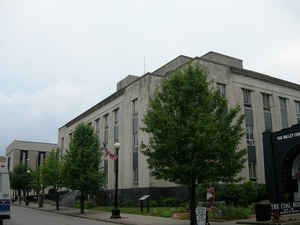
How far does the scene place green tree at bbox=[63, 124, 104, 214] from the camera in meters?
29.7

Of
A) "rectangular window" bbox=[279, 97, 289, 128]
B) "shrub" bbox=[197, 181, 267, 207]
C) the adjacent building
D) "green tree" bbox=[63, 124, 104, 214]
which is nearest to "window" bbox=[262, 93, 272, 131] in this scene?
"rectangular window" bbox=[279, 97, 289, 128]

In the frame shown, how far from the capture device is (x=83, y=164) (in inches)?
1193

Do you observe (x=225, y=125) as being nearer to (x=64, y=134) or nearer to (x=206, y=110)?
(x=206, y=110)

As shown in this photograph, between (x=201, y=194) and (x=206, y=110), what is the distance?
10.8 metres

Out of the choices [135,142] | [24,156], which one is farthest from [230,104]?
[24,156]

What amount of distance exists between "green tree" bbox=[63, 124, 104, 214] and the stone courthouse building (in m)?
5.63

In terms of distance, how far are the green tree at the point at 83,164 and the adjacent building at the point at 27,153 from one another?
61622 mm

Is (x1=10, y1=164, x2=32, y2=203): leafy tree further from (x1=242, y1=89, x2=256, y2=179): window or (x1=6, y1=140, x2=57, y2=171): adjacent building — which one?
(x1=242, y1=89, x2=256, y2=179): window

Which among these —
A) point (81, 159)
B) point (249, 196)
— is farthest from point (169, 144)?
point (81, 159)

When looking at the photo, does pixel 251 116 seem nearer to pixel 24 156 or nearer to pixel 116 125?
pixel 116 125

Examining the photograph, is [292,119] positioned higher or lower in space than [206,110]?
higher

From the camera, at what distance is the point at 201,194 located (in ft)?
85.5

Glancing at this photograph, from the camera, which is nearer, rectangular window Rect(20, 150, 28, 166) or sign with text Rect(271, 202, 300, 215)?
sign with text Rect(271, 202, 300, 215)

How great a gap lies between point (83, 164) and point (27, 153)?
67205mm
